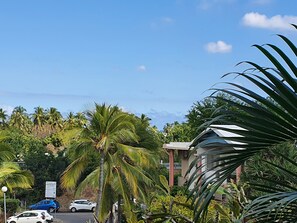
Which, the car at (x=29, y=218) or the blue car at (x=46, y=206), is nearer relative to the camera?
the car at (x=29, y=218)

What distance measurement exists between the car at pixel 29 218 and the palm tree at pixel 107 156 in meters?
14.8

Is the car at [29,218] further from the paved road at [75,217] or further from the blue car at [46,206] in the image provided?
the blue car at [46,206]

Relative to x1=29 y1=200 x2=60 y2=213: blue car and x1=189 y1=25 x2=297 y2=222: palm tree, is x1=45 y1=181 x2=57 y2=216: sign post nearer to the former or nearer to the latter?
x1=29 y1=200 x2=60 y2=213: blue car

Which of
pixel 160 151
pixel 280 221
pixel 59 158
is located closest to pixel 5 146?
pixel 160 151

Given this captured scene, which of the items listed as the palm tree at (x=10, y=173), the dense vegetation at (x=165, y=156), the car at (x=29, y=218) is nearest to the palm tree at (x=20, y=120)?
the dense vegetation at (x=165, y=156)

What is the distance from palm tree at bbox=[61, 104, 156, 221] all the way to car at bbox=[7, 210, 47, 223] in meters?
14.8

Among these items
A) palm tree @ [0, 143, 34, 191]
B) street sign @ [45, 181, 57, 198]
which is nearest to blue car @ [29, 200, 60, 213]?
street sign @ [45, 181, 57, 198]

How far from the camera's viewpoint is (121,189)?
24625 mm

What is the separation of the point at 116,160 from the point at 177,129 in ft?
150

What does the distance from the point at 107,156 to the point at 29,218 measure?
17092 mm

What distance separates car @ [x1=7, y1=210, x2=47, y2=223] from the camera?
3872cm

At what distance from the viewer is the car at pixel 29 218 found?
38.7 meters

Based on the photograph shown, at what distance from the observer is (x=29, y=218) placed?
3938cm

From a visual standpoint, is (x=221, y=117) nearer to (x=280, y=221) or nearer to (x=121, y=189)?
(x=280, y=221)
